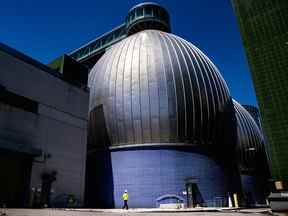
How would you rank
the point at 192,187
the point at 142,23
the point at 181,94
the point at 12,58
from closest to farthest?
1. the point at 12,58
2. the point at 192,187
3. the point at 181,94
4. the point at 142,23

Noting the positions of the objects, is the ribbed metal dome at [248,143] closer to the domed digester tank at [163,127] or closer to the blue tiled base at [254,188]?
the blue tiled base at [254,188]

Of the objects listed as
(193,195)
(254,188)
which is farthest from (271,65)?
(193,195)

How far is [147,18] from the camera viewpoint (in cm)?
3997

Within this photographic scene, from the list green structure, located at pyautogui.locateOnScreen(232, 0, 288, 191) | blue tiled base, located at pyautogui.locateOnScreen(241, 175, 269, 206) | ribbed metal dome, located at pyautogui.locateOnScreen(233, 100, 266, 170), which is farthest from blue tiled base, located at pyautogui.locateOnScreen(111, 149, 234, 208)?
ribbed metal dome, located at pyautogui.locateOnScreen(233, 100, 266, 170)

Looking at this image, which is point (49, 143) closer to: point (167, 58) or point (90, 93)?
point (90, 93)

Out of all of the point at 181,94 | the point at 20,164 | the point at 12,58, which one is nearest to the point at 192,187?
the point at 181,94

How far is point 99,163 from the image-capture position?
94.7 ft

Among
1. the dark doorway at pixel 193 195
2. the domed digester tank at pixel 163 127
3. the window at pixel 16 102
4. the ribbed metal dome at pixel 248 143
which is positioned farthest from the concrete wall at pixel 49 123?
A: the ribbed metal dome at pixel 248 143

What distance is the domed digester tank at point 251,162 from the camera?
3788 cm

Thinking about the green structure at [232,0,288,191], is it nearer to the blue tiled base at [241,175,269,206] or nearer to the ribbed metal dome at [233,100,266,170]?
the ribbed metal dome at [233,100,266,170]

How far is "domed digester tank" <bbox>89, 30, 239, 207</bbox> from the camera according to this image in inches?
1021

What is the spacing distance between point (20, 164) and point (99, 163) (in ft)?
28.8

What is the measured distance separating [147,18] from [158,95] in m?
17.3

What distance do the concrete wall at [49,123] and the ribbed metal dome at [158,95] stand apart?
375 cm
